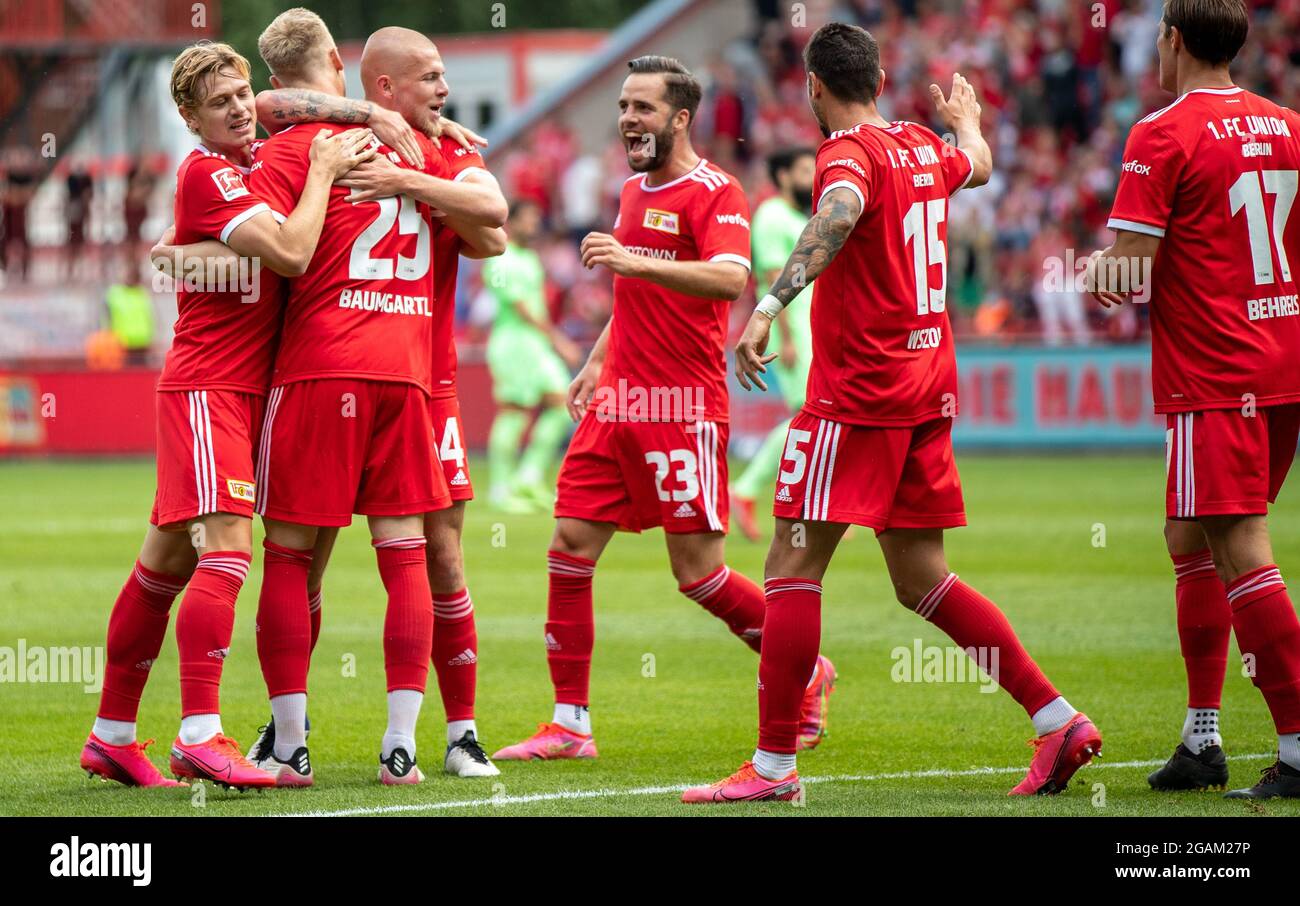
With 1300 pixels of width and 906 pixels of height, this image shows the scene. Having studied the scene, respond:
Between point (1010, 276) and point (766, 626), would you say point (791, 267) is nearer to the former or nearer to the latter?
point (766, 626)

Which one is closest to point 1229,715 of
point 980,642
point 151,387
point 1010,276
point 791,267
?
point 980,642

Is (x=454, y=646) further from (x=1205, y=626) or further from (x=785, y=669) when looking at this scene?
(x=1205, y=626)

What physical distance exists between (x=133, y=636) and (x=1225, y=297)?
3796 millimetres

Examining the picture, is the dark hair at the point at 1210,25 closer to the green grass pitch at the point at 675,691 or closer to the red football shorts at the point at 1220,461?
the red football shorts at the point at 1220,461

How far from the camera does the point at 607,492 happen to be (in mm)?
7223

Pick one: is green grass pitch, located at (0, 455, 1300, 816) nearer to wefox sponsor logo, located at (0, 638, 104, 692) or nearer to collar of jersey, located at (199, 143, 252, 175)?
wefox sponsor logo, located at (0, 638, 104, 692)

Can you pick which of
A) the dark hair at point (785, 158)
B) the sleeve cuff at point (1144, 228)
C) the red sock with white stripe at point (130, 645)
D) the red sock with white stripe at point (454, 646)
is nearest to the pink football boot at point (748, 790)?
the red sock with white stripe at point (454, 646)

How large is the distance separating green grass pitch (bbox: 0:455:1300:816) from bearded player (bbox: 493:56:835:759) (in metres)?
0.46

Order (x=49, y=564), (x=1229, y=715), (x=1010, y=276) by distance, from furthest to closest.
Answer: (x=1010, y=276), (x=49, y=564), (x=1229, y=715)

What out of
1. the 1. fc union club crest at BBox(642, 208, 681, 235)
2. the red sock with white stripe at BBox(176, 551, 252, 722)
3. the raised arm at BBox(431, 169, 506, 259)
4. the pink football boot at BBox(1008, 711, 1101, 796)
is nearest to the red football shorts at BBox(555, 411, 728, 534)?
the 1. fc union club crest at BBox(642, 208, 681, 235)

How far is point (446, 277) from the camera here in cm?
667

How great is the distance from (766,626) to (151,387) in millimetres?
19893

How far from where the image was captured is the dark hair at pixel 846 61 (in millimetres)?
5988

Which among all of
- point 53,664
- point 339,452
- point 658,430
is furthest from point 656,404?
point 53,664
